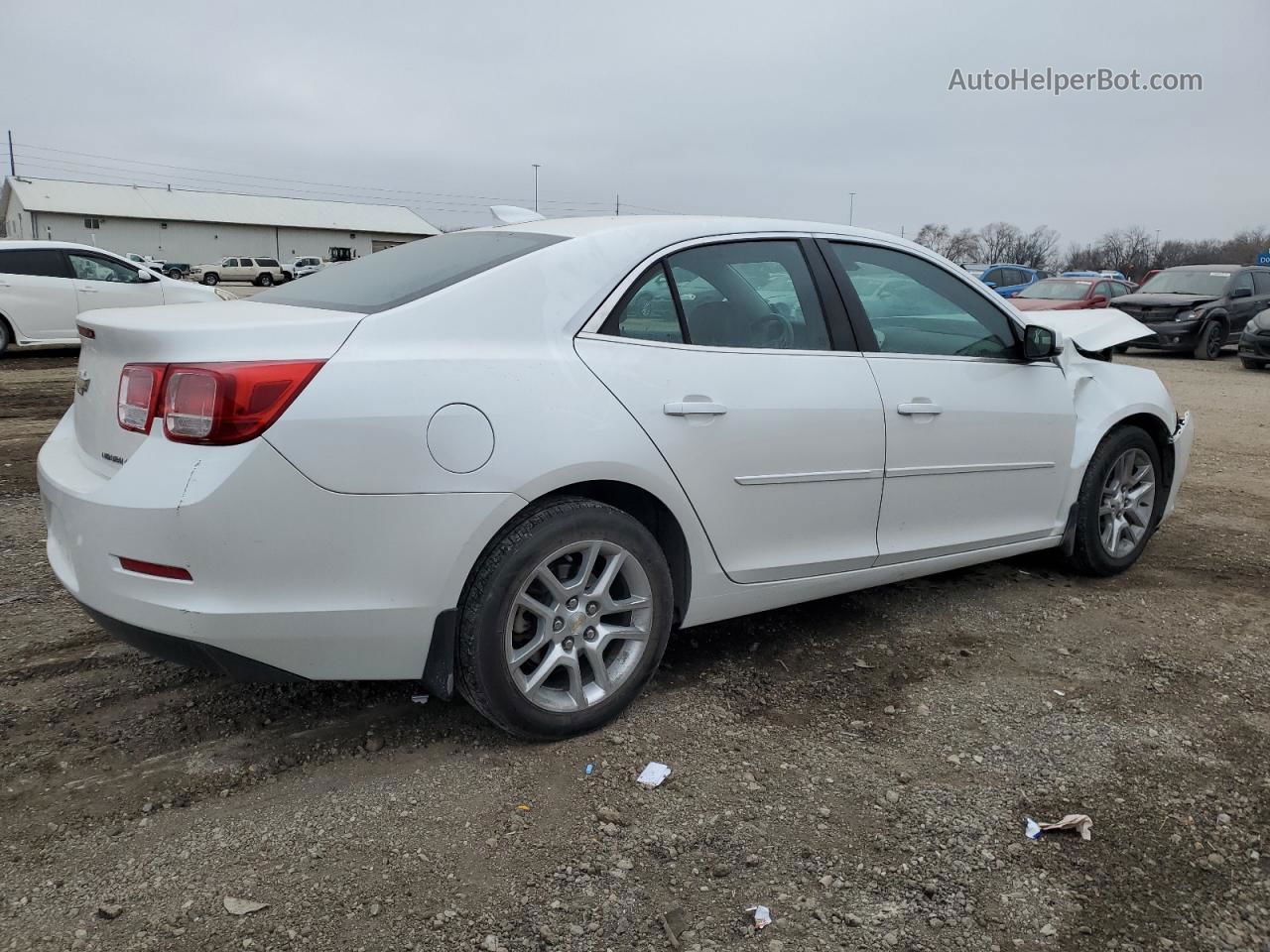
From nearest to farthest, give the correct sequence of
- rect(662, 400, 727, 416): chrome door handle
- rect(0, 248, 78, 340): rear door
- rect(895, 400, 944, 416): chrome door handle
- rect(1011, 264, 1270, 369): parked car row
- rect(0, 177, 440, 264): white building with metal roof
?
1. rect(662, 400, 727, 416): chrome door handle
2. rect(895, 400, 944, 416): chrome door handle
3. rect(0, 248, 78, 340): rear door
4. rect(1011, 264, 1270, 369): parked car row
5. rect(0, 177, 440, 264): white building with metal roof

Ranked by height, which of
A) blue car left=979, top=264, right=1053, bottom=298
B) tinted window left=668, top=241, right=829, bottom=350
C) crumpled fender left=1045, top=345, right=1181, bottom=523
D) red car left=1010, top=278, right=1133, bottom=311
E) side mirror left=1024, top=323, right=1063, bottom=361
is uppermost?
blue car left=979, top=264, right=1053, bottom=298

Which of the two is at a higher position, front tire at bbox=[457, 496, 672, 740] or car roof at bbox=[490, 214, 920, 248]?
car roof at bbox=[490, 214, 920, 248]

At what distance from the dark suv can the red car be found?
0.61 m

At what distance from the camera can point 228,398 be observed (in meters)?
2.34

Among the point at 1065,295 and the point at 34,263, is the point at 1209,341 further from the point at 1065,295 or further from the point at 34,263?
the point at 34,263

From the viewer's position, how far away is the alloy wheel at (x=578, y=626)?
276cm

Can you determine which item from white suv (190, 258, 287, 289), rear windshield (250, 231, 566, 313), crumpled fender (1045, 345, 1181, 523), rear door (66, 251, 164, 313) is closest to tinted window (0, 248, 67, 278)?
rear door (66, 251, 164, 313)

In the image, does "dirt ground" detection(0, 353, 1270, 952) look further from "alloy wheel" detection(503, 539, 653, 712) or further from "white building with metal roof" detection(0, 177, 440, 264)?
"white building with metal roof" detection(0, 177, 440, 264)

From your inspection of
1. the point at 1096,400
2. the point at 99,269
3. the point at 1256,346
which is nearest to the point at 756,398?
the point at 1096,400

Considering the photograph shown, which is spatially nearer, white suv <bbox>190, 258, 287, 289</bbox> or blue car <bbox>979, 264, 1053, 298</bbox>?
blue car <bbox>979, 264, 1053, 298</bbox>

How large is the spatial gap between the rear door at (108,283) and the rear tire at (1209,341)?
55.9 ft

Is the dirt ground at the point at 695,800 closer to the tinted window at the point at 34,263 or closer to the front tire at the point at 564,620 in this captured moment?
the front tire at the point at 564,620

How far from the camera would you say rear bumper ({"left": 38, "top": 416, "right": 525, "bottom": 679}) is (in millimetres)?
2334

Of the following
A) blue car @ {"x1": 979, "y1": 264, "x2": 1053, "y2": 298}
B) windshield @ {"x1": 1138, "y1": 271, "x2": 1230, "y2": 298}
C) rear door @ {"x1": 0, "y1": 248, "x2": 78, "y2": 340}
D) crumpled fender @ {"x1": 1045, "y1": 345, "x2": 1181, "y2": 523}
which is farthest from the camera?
blue car @ {"x1": 979, "y1": 264, "x2": 1053, "y2": 298}
